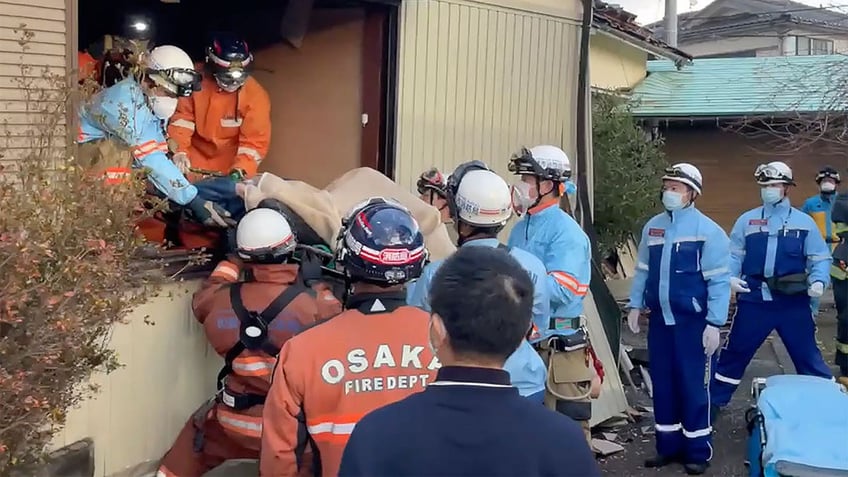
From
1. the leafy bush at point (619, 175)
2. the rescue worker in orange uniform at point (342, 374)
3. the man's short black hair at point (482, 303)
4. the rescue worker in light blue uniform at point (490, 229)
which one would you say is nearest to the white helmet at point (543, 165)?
the rescue worker in light blue uniform at point (490, 229)

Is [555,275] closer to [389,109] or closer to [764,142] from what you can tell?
[389,109]

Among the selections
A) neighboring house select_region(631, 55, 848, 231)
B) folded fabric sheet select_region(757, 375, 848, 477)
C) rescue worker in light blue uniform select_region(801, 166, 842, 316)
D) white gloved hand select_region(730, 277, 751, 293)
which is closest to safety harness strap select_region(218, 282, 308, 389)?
folded fabric sheet select_region(757, 375, 848, 477)

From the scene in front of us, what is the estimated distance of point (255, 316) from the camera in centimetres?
432

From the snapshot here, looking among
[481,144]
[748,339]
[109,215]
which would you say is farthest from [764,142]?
[109,215]

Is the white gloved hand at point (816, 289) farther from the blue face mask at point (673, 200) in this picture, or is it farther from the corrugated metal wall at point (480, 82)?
the corrugated metal wall at point (480, 82)

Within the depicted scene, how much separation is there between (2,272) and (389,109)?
3.83m

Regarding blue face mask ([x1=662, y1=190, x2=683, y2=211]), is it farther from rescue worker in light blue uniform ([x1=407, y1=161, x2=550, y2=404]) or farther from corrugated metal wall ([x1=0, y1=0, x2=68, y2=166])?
corrugated metal wall ([x1=0, y1=0, x2=68, y2=166])

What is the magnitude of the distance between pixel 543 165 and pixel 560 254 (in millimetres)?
566

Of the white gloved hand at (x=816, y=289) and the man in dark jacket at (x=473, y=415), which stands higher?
the man in dark jacket at (x=473, y=415)

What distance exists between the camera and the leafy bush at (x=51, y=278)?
3.26 meters

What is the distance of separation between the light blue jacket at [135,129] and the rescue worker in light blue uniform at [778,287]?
15.3 ft

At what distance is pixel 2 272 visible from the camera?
3.18 metres

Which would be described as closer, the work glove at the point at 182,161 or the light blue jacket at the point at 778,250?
the work glove at the point at 182,161

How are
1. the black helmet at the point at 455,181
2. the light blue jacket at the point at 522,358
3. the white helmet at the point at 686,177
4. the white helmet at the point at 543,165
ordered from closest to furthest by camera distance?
the light blue jacket at the point at 522,358 < the black helmet at the point at 455,181 < the white helmet at the point at 543,165 < the white helmet at the point at 686,177
